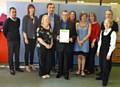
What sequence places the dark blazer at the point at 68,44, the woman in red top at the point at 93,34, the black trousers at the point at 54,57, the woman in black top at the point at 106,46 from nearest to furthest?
the woman in black top at the point at 106,46, the dark blazer at the point at 68,44, the black trousers at the point at 54,57, the woman in red top at the point at 93,34

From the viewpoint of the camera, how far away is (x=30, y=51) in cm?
648

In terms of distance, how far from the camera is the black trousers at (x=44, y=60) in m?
5.95

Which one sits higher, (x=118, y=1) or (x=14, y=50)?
(x=118, y=1)

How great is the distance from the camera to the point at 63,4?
7.11 m

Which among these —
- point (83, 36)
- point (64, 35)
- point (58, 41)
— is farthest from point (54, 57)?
point (83, 36)

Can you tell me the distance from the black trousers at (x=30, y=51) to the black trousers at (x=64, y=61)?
73cm

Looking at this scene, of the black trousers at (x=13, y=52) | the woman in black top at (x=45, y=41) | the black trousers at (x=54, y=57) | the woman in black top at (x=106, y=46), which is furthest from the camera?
the black trousers at (x=13, y=52)

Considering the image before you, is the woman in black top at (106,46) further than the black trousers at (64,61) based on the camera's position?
No

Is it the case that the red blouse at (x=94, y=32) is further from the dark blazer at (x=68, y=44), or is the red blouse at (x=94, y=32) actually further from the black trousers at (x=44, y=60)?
the black trousers at (x=44, y=60)

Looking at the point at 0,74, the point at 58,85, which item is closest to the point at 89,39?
the point at 58,85

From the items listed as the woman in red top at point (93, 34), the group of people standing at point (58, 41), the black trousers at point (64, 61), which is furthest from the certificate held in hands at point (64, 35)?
the woman in red top at point (93, 34)

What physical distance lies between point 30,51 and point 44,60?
607 millimetres

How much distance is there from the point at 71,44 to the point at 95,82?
0.92 metres

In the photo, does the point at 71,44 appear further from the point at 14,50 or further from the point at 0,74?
the point at 0,74
